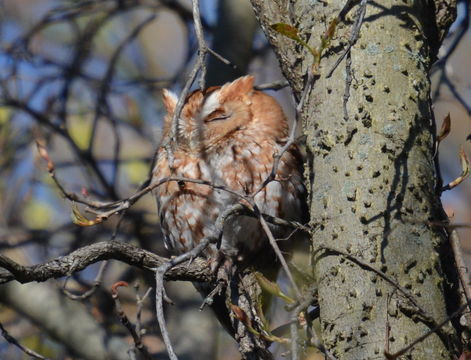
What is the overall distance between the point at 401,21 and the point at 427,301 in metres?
0.81

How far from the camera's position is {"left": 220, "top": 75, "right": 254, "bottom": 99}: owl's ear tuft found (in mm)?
3344

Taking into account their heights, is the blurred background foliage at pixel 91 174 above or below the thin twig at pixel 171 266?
above

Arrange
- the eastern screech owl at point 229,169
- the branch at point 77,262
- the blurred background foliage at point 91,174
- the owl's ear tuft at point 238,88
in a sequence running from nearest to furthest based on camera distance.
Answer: the branch at point 77,262, the eastern screech owl at point 229,169, the owl's ear tuft at point 238,88, the blurred background foliage at point 91,174

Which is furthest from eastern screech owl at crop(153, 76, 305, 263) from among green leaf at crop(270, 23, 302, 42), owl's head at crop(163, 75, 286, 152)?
green leaf at crop(270, 23, 302, 42)

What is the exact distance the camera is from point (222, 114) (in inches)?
130

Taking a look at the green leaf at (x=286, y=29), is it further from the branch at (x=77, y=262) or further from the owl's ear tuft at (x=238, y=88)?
the owl's ear tuft at (x=238, y=88)

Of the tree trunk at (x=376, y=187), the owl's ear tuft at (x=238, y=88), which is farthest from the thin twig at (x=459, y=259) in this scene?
the owl's ear tuft at (x=238, y=88)

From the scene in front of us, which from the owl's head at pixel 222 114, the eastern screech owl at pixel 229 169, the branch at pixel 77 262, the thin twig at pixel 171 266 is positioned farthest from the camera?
the owl's head at pixel 222 114

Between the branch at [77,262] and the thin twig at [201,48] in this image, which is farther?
the thin twig at [201,48]

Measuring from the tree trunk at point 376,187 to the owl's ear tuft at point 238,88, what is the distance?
1.00m

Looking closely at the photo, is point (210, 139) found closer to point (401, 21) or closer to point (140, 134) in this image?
point (401, 21)

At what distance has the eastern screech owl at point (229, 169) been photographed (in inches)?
118

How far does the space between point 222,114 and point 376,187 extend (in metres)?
Answer: 1.32

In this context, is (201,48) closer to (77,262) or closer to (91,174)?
(77,262)
